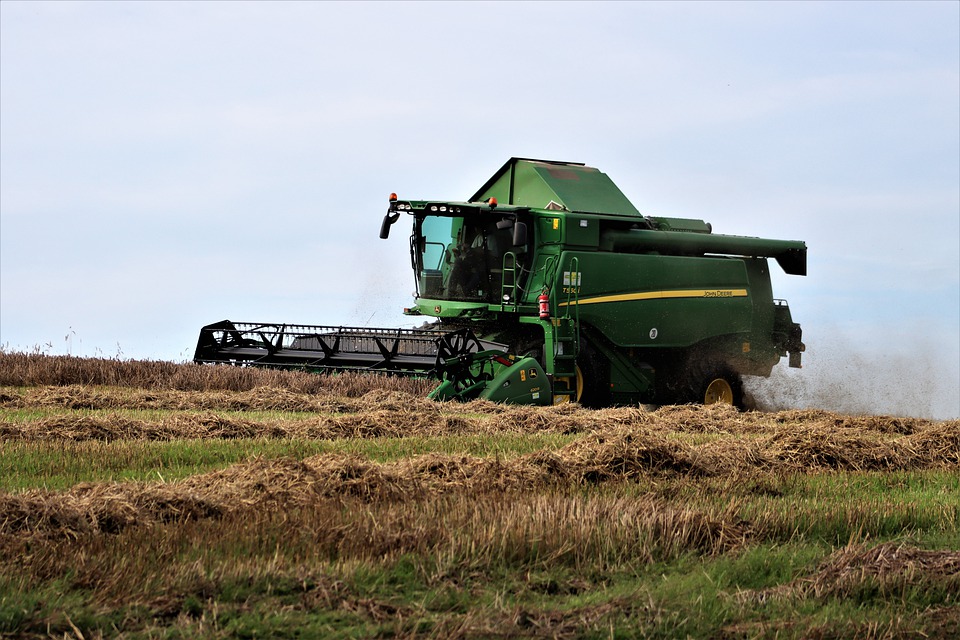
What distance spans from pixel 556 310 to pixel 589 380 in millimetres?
1187

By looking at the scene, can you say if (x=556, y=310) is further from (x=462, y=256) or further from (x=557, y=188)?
(x=557, y=188)

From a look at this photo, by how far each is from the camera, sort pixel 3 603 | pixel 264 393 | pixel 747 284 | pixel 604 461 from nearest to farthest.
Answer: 1. pixel 3 603
2. pixel 604 461
3. pixel 264 393
4. pixel 747 284

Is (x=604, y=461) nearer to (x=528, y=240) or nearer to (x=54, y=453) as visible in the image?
(x=54, y=453)

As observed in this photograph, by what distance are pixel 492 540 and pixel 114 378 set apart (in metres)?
12.0

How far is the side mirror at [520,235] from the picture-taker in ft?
51.4

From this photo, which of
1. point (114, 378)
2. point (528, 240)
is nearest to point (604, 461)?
point (528, 240)

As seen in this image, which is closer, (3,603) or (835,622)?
(3,603)

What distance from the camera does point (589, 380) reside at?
53.9 feet

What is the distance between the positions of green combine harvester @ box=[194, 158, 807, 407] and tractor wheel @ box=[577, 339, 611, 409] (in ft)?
0.09

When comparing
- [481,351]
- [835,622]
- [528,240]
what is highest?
[528,240]

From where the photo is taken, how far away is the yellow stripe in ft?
54.7

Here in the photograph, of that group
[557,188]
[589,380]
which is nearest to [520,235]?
[557,188]

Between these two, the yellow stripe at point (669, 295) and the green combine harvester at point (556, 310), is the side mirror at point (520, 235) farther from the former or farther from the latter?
the yellow stripe at point (669, 295)

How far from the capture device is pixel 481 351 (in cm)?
1518
